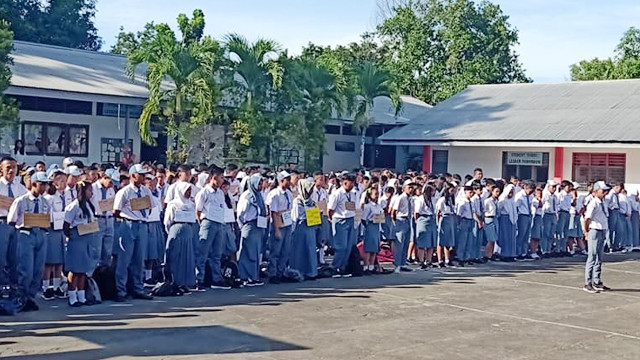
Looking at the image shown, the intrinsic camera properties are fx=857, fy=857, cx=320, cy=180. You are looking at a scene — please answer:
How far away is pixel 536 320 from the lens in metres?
11.4

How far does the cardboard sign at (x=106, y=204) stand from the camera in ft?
38.4

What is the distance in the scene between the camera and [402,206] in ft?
53.4

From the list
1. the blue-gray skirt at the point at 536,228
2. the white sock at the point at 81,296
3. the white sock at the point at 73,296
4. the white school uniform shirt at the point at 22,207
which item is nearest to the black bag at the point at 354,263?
the white sock at the point at 81,296

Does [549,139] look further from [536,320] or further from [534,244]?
[536,320]

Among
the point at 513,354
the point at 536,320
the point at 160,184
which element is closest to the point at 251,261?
the point at 160,184

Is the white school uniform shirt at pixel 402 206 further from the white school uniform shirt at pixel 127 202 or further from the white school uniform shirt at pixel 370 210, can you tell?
the white school uniform shirt at pixel 127 202

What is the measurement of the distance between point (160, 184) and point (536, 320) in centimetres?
673

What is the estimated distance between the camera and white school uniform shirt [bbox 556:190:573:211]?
20.4 metres

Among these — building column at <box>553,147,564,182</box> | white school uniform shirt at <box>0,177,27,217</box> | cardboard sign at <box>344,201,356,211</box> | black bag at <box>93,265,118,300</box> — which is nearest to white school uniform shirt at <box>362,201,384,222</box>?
cardboard sign at <box>344,201,356,211</box>

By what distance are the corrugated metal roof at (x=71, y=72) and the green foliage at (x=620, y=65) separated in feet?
79.6

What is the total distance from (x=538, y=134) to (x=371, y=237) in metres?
15.5

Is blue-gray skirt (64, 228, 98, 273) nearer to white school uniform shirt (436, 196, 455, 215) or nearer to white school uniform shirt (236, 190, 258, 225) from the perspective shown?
white school uniform shirt (236, 190, 258, 225)

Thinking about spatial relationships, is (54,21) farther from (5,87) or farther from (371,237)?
(371,237)

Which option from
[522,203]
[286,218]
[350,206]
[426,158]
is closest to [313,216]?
[286,218]
